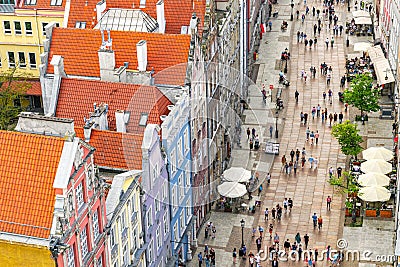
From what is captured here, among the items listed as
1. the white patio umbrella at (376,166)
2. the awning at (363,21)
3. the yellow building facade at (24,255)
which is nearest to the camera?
the yellow building facade at (24,255)

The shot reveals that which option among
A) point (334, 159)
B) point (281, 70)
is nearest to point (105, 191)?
point (334, 159)

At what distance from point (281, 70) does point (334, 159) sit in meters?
30.2

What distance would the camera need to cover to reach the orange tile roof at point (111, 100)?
76188 millimetres

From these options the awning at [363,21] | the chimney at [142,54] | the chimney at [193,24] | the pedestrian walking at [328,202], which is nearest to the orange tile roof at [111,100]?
the chimney at [142,54]

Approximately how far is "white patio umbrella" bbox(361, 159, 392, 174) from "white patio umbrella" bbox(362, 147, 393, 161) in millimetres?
1119

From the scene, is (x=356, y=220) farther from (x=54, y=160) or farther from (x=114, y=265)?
(x=54, y=160)

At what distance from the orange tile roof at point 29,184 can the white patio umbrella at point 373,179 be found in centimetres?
4882

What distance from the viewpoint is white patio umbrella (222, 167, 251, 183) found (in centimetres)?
9519

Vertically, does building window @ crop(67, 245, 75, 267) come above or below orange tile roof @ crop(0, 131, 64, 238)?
below

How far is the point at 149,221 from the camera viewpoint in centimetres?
7106

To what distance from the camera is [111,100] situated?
77375mm

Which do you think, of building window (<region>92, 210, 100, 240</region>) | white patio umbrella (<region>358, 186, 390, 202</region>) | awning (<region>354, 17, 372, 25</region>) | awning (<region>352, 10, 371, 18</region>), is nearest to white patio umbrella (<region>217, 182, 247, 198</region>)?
white patio umbrella (<region>358, 186, 390, 202</region>)

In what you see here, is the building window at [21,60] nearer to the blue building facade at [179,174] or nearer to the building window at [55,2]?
the building window at [55,2]

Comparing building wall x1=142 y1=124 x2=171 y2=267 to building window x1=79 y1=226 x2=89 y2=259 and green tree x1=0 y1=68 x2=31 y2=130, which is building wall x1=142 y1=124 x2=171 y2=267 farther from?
green tree x1=0 y1=68 x2=31 y2=130
